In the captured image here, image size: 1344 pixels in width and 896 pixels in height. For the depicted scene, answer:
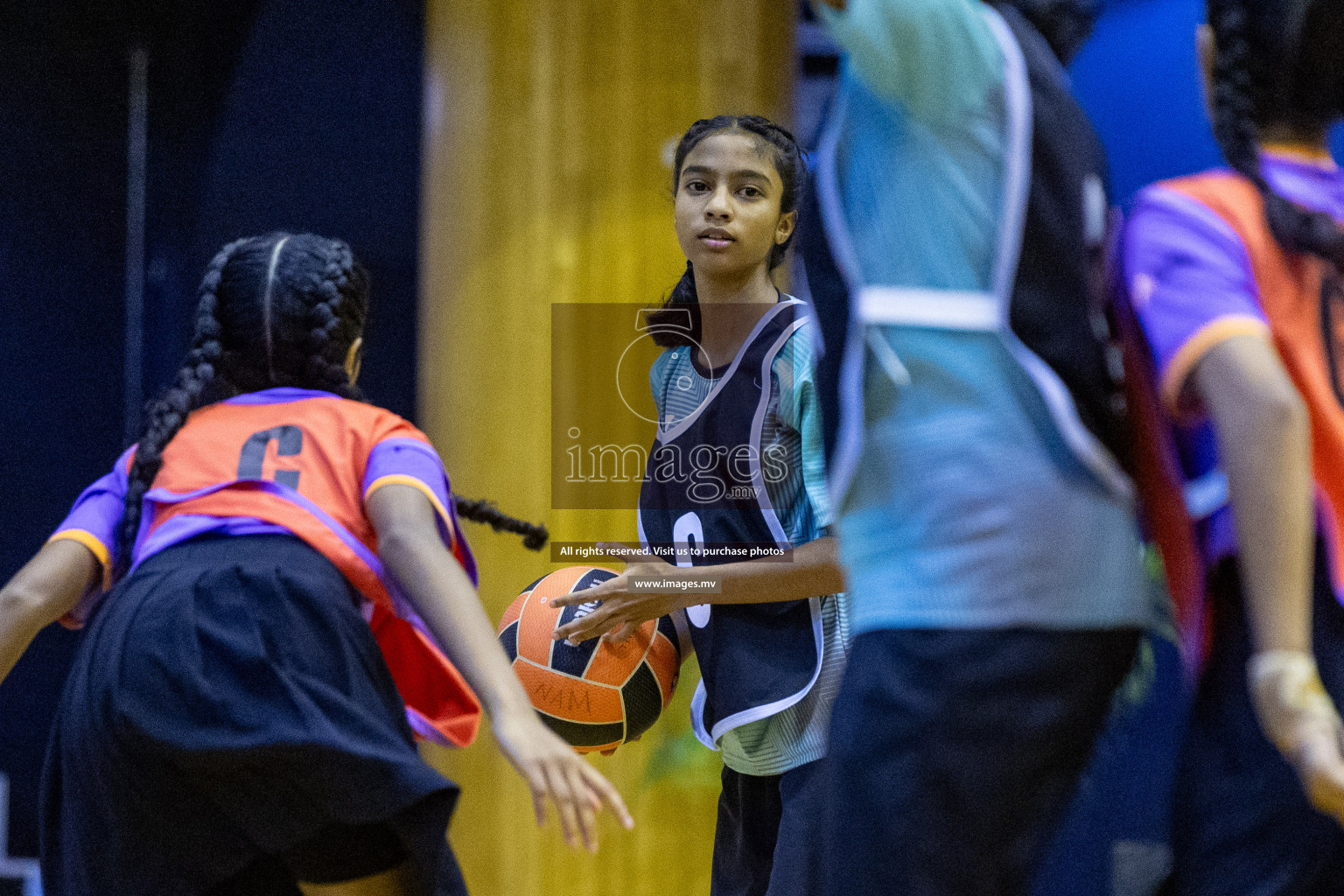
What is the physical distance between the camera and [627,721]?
7.80ft

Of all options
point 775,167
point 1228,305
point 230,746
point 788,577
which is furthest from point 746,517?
point 1228,305

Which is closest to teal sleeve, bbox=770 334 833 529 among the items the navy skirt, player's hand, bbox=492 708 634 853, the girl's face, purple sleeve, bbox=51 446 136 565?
the girl's face

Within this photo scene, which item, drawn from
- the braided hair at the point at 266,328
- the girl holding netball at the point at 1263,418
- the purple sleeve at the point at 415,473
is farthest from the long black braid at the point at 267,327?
the girl holding netball at the point at 1263,418

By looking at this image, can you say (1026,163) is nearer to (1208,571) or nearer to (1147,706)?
(1208,571)

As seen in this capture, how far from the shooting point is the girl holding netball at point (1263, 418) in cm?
136

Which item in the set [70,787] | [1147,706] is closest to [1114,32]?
[1147,706]

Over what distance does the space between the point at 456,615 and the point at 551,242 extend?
4.78ft

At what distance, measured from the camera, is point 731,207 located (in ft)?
7.88

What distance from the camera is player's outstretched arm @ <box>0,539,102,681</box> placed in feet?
6.73

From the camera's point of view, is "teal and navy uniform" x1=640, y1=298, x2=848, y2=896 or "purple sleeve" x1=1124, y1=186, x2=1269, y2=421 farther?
"teal and navy uniform" x1=640, y1=298, x2=848, y2=896

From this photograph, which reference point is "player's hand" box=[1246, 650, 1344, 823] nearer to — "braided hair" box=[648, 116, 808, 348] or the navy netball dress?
the navy netball dress

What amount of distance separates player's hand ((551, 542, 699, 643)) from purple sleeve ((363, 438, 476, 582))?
0.27m

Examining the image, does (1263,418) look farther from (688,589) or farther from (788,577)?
(688,589)

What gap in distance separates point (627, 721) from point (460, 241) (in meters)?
1.46
